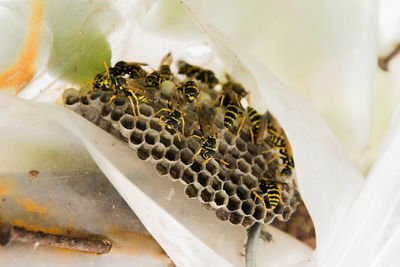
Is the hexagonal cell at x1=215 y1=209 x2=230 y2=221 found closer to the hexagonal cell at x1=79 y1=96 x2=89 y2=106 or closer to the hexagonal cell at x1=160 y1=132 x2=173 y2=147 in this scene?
the hexagonal cell at x1=160 y1=132 x2=173 y2=147

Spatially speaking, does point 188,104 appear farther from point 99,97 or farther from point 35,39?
point 35,39

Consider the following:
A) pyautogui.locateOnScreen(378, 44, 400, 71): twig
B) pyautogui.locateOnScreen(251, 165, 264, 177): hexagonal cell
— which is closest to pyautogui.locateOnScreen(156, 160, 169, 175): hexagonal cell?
pyautogui.locateOnScreen(251, 165, 264, 177): hexagonal cell

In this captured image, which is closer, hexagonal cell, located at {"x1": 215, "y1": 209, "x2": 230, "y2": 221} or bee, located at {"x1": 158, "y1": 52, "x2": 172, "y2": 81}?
hexagonal cell, located at {"x1": 215, "y1": 209, "x2": 230, "y2": 221}

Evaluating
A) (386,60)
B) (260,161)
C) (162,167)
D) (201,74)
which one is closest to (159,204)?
(162,167)

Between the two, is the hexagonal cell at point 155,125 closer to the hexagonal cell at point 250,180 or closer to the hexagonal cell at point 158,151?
the hexagonal cell at point 158,151

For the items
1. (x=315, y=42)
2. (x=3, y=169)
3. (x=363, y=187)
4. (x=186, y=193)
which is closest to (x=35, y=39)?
(x=3, y=169)

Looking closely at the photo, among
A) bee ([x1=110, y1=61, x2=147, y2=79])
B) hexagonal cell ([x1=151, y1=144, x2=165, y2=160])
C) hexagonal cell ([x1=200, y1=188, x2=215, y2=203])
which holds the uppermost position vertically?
bee ([x1=110, y1=61, x2=147, y2=79])
